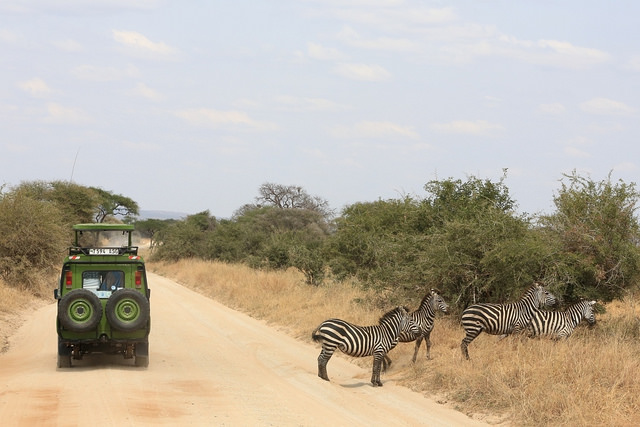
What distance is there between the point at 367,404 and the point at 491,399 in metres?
1.68

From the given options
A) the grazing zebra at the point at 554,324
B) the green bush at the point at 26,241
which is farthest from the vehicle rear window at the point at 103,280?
the green bush at the point at 26,241

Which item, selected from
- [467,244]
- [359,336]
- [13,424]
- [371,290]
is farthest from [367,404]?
[371,290]

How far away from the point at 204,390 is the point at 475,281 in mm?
6290

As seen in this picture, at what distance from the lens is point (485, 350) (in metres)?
12.0

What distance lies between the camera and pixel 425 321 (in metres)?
12.9

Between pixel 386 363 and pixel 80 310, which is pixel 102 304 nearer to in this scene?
pixel 80 310

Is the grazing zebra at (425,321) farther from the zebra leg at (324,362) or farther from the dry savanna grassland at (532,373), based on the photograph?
the zebra leg at (324,362)

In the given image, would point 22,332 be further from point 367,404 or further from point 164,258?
point 164,258

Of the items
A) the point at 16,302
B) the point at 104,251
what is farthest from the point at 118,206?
the point at 104,251

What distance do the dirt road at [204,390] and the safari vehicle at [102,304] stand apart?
35cm

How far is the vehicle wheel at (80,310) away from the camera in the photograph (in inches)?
460

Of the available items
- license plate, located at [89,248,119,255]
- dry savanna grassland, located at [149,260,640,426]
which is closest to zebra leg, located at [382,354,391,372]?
dry savanna grassland, located at [149,260,640,426]

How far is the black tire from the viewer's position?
1191cm

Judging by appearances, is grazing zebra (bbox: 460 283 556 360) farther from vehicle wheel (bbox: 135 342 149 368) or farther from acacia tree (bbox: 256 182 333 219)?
acacia tree (bbox: 256 182 333 219)
